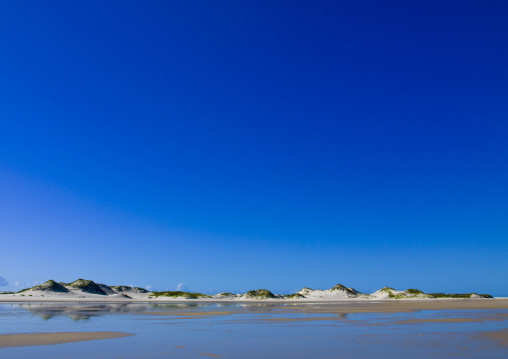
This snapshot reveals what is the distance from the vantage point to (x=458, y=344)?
15961 mm

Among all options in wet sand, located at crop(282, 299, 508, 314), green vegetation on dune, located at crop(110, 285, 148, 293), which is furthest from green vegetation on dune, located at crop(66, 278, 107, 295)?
wet sand, located at crop(282, 299, 508, 314)

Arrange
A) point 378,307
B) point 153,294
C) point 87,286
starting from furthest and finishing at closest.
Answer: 1. point 153,294
2. point 87,286
3. point 378,307

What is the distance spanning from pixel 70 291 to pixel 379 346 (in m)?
119

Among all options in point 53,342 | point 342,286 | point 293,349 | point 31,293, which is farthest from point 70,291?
point 293,349

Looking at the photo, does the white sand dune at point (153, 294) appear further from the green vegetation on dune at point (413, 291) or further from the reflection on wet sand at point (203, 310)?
the reflection on wet sand at point (203, 310)

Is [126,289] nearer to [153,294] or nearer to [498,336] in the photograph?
[153,294]

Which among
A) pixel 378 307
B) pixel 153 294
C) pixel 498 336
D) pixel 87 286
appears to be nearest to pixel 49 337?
pixel 498 336

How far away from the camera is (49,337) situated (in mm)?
18844

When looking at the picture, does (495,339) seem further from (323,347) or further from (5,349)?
(5,349)

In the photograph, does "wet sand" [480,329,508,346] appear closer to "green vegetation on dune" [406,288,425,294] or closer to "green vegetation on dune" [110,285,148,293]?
"green vegetation on dune" [406,288,425,294]

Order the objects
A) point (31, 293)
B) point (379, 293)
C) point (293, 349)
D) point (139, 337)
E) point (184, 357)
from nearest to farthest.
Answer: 1. point (184, 357)
2. point (293, 349)
3. point (139, 337)
4. point (31, 293)
5. point (379, 293)

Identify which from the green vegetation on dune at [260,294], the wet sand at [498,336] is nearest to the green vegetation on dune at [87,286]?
the green vegetation on dune at [260,294]

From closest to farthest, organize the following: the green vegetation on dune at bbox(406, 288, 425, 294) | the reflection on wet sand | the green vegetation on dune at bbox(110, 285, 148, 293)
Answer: the reflection on wet sand → the green vegetation on dune at bbox(406, 288, 425, 294) → the green vegetation on dune at bbox(110, 285, 148, 293)

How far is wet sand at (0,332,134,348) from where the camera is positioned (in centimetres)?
1683
